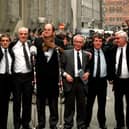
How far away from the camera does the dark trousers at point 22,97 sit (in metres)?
12.0

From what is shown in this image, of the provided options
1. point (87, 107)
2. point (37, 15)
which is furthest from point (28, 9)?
point (87, 107)

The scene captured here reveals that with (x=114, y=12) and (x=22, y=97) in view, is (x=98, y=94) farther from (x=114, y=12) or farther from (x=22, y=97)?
(x=114, y=12)

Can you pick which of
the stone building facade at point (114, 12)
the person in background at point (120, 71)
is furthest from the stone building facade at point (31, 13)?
the stone building facade at point (114, 12)

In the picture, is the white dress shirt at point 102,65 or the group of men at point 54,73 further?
the white dress shirt at point 102,65

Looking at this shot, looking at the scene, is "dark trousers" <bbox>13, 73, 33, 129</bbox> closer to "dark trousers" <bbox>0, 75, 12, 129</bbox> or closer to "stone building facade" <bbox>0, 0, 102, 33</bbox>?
"dark trousers" <bbox>0, 75, 12, 129</bbox>

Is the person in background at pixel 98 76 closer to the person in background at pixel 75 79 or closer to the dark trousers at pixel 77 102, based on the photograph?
the person in background at pixel 75 79

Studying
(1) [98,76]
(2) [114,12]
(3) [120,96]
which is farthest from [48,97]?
(2) [114,12]

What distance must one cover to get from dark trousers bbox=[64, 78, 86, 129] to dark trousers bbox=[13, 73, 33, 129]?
0.79 meters

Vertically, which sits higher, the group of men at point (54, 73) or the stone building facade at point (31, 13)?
the stone building facade at point (31, 13)

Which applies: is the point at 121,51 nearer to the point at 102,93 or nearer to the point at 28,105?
the point at 102,93

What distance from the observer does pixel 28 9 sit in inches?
1403

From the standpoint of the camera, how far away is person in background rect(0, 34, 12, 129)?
11945 millimetres

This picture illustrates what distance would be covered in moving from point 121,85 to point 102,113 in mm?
807

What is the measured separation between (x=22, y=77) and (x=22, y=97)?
0.48 m
